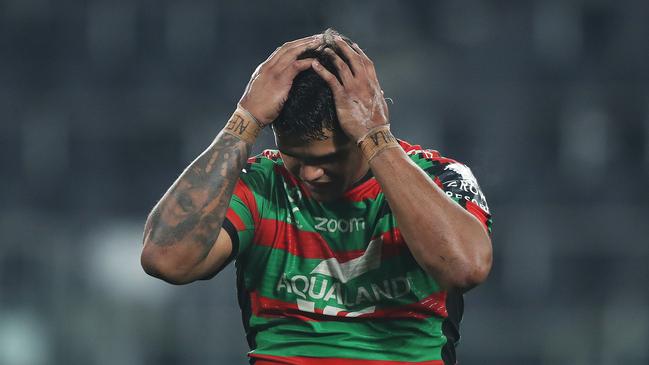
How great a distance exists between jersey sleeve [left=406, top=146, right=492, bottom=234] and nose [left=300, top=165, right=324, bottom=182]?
41 cm

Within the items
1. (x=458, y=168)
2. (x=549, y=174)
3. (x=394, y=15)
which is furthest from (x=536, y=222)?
(x=458, y=168)

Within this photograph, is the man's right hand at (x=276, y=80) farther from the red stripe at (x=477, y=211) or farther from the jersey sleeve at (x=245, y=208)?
the red stripe at (x=477, y=211)

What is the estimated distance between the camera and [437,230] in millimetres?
3018

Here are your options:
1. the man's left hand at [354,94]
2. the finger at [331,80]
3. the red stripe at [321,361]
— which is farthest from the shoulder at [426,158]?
the red stripe at [321,361]

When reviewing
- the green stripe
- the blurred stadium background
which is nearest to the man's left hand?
the green stripe

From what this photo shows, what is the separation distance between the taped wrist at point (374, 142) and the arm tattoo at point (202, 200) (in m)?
0.39

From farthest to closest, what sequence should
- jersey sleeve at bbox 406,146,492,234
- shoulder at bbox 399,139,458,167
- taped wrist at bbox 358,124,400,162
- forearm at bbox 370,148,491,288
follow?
shoulder at bbox 399,139,458,167, jersey sleeve at bbox 406,146,492,234, taped wrist at bbox 358,124,400,162, forearm at bbox 370,148,491,288

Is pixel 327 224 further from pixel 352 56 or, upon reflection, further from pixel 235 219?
pixel 352 56

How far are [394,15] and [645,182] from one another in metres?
3.65

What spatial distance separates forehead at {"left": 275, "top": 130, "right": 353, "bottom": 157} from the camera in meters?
3.19

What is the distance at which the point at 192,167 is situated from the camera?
328 cm

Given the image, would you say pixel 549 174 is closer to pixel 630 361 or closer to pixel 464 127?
pixel 464 127

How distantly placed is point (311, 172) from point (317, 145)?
0.10 meters

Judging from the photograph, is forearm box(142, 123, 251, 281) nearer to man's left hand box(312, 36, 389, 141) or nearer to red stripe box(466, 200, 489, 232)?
man's left hand box(312, 36, 389, 141)
